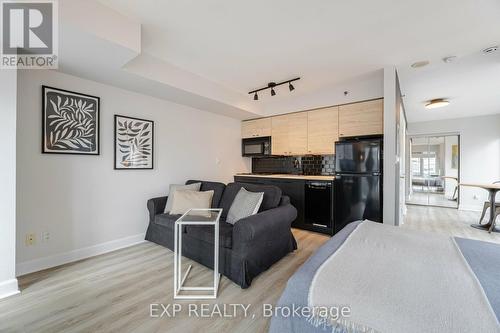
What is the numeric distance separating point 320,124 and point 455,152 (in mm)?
4725

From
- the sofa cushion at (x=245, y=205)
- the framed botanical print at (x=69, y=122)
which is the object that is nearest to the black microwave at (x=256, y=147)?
the sofa cushion at (x=245, y=205)

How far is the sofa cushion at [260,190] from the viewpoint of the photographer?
8.91ft

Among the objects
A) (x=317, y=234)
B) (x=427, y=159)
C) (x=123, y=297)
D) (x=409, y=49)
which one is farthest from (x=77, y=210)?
(x=427, y=159)

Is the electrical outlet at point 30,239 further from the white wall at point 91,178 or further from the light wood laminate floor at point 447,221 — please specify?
the light wood laminate floor at point 447,221

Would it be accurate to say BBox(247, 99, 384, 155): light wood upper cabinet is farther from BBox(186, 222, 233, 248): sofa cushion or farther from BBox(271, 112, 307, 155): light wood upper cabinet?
BBox(186, 222, 233, 248): sofa cushion

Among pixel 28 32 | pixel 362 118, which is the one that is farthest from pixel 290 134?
pixel 28 32

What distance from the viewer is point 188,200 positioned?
3.00 meters

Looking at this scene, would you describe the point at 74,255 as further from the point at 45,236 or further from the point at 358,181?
the point at 358,181

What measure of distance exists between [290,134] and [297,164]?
712mm

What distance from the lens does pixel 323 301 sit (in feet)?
3.08

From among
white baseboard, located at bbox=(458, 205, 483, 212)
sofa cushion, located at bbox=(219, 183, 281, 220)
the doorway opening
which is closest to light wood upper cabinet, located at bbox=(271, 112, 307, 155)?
sofa cushion, located at bbox=(219, 183, 281, 220)

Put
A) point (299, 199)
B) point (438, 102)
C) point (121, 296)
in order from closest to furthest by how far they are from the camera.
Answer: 1. point (121, 296)
2. point (299, 199)
3. point (438, 102)

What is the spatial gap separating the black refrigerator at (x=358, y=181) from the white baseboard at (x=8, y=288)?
383 centimetres

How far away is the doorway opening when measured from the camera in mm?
6004
